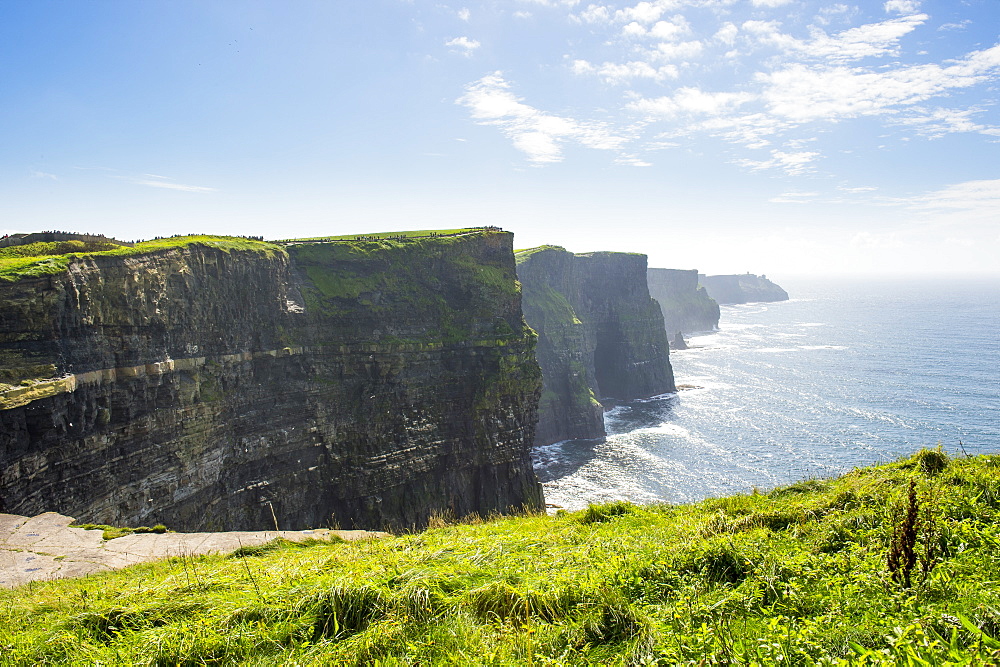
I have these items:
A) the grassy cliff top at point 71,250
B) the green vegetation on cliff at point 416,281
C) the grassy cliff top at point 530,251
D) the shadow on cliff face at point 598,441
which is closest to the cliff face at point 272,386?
the green vegetation on cliff at point 416,281

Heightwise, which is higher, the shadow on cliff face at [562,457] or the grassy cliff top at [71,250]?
the grassy cliff top at [71,250]

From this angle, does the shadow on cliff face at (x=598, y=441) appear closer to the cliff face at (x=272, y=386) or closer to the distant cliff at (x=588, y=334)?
the distant cliff at (x=588, y=334)

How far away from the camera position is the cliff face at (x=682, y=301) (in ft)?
602

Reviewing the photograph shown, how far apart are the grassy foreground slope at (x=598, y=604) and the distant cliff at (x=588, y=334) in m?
69.3

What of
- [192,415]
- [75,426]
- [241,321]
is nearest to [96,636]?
[75,426]

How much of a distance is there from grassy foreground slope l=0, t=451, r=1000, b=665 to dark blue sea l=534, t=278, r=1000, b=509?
3779cm

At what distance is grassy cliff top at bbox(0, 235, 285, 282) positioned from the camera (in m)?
25.2

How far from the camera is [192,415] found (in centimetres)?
3316

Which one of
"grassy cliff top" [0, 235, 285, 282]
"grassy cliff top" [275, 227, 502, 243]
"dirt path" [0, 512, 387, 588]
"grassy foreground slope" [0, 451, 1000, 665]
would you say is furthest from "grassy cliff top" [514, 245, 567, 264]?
"grassy foreground slope" [0, 451, 1000, 665]

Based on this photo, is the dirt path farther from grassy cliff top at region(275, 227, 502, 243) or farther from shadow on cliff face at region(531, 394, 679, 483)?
shadow on cliff face at region(531, 394, 679, 483)

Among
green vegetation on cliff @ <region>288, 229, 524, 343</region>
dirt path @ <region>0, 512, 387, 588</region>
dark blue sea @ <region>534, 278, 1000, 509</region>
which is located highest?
green vegetation on cliff @ <region>288, 229, 524, 343</region>

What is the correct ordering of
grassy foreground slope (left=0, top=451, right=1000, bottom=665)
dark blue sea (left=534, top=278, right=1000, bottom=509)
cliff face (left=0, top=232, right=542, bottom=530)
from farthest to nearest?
1. dark blue sea (left=534, top=278, right=1000, bottom=509)
2. cliff face (left=0, top=232, right=542, bottom=530)
3. grassy foreground slope (left=0, top=451, right=1000, bottom=665)

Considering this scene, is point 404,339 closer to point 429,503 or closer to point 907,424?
point 429,503

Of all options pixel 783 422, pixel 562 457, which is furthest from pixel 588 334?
pixel 783 422
